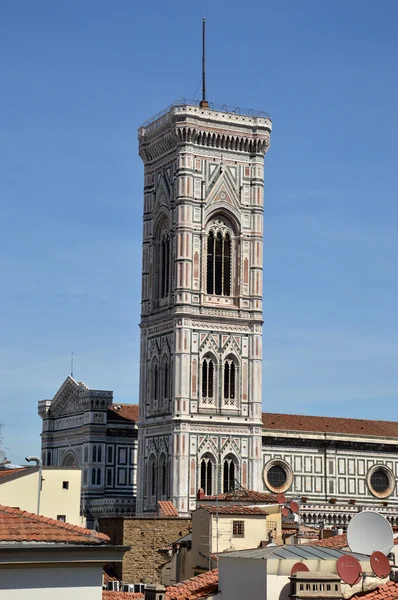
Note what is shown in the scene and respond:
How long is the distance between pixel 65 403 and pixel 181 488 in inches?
756

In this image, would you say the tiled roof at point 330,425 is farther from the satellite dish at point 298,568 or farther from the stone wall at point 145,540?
the satellite dish at point 298,568

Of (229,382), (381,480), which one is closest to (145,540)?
(229,382)

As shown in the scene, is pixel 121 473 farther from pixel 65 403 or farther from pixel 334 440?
pixel 334 440

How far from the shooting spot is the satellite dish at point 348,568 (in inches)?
806

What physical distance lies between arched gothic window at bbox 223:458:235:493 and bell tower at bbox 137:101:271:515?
6 centimetres

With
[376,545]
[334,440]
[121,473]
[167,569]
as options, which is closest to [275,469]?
[334,440]

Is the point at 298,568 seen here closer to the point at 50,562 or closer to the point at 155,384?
the point at 50,562

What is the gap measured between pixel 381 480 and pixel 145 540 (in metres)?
49.9

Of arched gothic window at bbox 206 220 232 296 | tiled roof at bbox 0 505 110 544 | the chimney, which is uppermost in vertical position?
arched gothic window at bbox 206 220 232 296

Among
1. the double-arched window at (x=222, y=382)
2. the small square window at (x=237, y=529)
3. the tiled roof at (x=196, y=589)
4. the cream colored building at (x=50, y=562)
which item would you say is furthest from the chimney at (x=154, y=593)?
the double-arched window at (x=222, y=382)

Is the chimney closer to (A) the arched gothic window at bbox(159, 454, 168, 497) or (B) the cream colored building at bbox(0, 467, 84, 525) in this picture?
(B) the cream colored building at bbox(0, 467, 84, 525)

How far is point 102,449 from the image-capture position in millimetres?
84312

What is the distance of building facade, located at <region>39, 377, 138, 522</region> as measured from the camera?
82812 mm

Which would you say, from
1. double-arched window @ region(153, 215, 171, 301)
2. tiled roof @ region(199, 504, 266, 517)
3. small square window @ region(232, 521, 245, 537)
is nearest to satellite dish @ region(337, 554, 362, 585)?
tiled roof @ region(199, 504, 266, 517)
